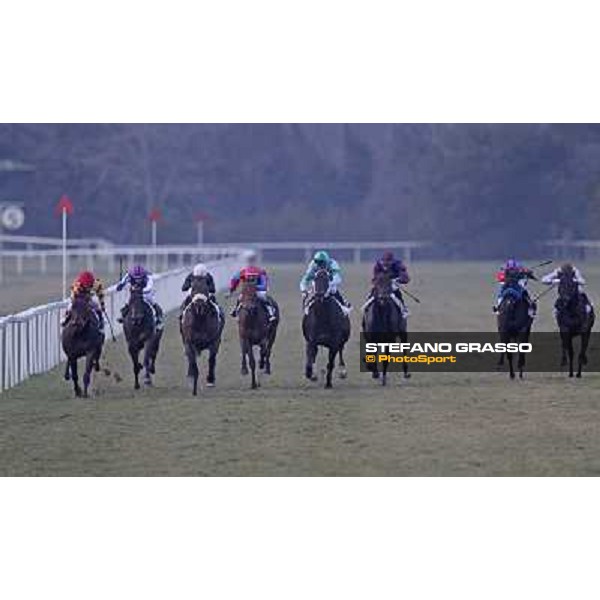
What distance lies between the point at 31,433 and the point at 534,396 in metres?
5.68

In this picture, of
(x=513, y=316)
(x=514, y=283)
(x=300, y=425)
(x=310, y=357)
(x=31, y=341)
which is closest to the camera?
(x=300, y=425)

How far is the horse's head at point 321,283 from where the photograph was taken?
19156 millimetres

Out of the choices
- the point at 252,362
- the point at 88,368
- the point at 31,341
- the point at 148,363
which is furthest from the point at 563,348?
the point at 31,341

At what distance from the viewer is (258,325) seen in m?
19.5

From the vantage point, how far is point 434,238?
69938mm

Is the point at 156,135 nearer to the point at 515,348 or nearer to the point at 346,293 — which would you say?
the point at 346,293

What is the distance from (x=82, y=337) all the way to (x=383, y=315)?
3476 millimetres

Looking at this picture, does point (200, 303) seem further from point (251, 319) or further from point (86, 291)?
point (86, 291)

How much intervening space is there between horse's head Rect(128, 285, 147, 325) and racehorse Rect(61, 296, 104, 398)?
0.85 m

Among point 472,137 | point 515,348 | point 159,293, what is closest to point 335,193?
point 472,137

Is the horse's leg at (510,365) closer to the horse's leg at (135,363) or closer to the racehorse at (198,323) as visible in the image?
the racehorse at (198,323)

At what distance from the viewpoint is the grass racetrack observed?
1299 centimetres

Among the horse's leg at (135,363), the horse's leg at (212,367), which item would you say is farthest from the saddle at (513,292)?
the horse's leg at (135,363)

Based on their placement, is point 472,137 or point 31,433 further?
point 472,137
